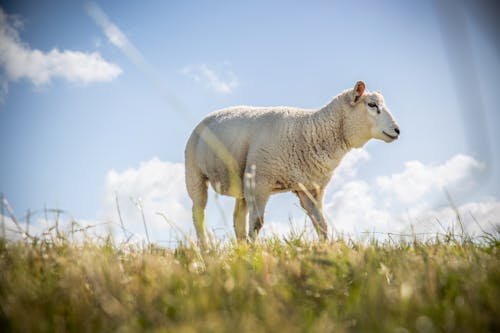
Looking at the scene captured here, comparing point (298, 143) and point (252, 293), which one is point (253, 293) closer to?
point (252, 293)

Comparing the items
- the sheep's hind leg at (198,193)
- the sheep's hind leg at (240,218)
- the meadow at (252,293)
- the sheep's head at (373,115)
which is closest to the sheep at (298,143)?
the sheep's head at (373,115)

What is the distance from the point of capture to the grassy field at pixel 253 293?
1.74 meters

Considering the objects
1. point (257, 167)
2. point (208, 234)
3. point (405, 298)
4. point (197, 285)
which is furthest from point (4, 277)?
point (257, 167)

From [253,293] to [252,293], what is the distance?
0.03 metres

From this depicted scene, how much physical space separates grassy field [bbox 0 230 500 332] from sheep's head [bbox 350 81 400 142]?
127 inches

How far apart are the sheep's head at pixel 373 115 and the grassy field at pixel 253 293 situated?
322 centimetres

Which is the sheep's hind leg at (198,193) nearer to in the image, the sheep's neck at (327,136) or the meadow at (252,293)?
the sheep's neck at (327,136)

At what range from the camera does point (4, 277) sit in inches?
98.1

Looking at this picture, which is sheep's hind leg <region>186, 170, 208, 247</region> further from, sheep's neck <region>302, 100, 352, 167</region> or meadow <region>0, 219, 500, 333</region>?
meadow <region>0, 219, 500, 333</region>

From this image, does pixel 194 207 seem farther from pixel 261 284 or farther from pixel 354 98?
pixel 261 284

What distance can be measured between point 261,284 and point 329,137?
4.33 meters

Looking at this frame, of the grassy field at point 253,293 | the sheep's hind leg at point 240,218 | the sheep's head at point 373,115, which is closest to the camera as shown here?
the grassy field at point 253,293

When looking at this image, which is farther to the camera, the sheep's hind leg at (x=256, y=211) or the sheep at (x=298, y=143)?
the sheep at (x=298, y=143)

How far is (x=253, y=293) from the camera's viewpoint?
212cm
